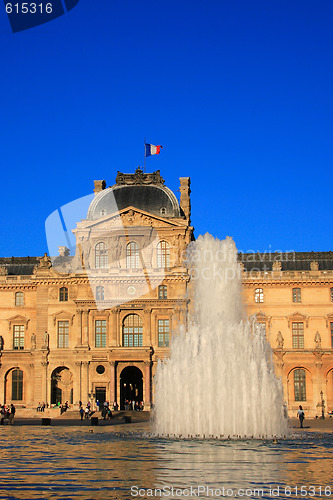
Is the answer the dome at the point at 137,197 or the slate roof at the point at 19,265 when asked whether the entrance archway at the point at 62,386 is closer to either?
the slate roof at the point at 19,265

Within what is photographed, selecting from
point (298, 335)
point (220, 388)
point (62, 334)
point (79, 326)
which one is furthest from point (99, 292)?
point (220, 388)

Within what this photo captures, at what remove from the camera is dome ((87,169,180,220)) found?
228 feet

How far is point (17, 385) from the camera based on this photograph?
69000 millimetres

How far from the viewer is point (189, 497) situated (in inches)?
661

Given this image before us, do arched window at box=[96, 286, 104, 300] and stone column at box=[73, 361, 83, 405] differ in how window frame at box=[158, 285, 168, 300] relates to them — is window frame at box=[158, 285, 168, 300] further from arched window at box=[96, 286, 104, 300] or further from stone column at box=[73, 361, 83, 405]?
stone column at box=[73, 361, 83, 405]

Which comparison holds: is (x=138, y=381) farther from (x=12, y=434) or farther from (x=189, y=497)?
(x=189, y=497)

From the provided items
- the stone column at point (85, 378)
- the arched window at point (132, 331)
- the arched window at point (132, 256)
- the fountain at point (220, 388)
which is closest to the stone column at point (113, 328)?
the arched window at point (132, 331)

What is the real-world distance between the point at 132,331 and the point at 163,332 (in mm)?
2988

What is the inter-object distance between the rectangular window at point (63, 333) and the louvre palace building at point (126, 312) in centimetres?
10

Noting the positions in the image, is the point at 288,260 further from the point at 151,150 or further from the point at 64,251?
the point at 64,251

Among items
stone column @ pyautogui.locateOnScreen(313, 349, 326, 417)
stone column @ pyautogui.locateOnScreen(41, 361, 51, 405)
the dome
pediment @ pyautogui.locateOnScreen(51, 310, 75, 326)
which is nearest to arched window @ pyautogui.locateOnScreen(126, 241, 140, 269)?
the dome

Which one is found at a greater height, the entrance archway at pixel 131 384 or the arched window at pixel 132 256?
the arched window at pixel 132 256

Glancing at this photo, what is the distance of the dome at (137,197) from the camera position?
2739 inches

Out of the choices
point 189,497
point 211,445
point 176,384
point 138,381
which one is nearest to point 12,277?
point 138,381
